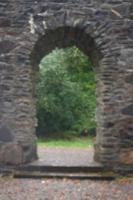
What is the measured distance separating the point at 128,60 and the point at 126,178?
208 centimetres

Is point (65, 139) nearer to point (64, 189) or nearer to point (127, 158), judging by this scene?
point (127, 158)

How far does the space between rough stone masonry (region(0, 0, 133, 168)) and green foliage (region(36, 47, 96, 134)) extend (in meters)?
7.84

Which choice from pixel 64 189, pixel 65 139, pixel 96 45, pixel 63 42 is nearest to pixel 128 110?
pixel 96 45

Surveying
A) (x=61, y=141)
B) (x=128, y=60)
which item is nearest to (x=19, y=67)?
(x=128, y=60)

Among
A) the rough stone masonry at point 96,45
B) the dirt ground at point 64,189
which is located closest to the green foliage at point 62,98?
the rough stone masonry at point 96,45

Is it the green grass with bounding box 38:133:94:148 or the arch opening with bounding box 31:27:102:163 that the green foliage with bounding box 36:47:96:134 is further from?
the arch opening with bounding box 31:27:102:163

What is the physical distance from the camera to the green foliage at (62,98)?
1783 cm

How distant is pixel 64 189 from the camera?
8.33 metres

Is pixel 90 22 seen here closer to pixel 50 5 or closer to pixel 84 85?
pixel 50 5

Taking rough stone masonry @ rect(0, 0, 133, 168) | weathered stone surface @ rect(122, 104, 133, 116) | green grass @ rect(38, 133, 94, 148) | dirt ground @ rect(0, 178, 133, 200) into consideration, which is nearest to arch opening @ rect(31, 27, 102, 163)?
rough stone masonry @ rect(0, 0, 133, 168)

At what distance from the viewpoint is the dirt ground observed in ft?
25.2

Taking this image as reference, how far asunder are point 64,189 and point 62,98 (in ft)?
32.4

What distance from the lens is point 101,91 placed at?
9.85 metres

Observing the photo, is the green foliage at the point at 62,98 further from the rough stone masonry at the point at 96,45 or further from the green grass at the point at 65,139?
A: the rough stone masonry at the point at 96,45
